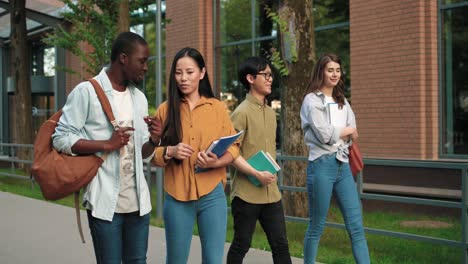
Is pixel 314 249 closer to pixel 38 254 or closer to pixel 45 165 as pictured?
pixel 45 165

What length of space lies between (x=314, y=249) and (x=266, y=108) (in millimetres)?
1202

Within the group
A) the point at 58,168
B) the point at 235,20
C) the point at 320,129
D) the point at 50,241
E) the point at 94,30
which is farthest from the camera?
the point at 235,20

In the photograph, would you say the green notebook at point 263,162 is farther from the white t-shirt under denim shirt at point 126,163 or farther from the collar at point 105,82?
the collar at point 105,82

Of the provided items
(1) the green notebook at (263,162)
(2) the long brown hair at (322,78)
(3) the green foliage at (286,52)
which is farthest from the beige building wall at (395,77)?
(1) the green notebook at (263,162)

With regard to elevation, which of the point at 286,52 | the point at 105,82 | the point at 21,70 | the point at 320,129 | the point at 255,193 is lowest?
the point at 255,193

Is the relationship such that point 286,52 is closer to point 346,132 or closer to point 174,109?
point 346,132

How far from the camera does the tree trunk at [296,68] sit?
9.78 m

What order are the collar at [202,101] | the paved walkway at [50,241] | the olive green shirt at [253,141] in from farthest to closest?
the paved walkway at [50,241] → the olive green shirt at [253,141] → the collar at [202,101]

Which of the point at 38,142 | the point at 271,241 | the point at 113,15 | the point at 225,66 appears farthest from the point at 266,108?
the point at 225,66

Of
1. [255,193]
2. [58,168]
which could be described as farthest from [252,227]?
[58,168]

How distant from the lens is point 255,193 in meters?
5.36

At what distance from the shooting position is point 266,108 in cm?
559

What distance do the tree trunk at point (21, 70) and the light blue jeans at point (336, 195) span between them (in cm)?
1713

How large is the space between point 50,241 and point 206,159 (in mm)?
5346
